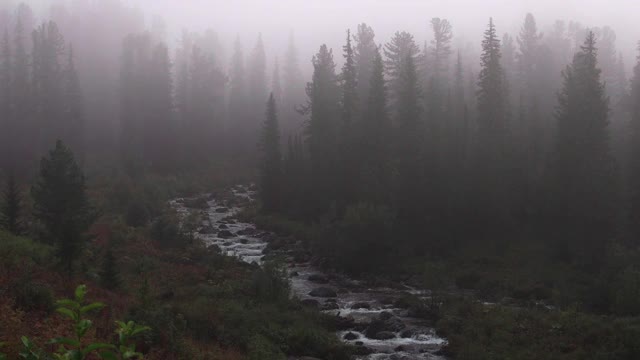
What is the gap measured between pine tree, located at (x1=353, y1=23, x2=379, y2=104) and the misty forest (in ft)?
1.67

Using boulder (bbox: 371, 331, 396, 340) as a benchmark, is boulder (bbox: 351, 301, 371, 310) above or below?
above

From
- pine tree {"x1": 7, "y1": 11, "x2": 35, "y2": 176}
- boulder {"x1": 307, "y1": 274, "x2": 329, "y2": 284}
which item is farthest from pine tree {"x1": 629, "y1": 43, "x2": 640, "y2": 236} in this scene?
pine tree {"x1": 7, "y1": 11, "x2": 35, "y2": 176}

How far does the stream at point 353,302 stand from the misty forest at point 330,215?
0.49 feet

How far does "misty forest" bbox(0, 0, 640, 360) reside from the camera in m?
18.7

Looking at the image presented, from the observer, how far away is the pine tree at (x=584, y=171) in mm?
37000

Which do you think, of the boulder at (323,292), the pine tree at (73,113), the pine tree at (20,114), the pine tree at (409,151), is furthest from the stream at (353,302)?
the pine tree at (73,113)

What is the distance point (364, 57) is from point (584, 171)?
1423 inches

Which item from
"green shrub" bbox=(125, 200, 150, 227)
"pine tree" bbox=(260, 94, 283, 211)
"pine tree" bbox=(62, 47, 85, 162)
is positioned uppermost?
"pine tree" bbox=(62, 47, 85, 162)

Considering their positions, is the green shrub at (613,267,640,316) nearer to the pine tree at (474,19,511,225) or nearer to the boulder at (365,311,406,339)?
the boulder at (365,311,406,339)

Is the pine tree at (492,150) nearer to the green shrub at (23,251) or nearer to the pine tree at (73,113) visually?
the green shrub at (23,251)

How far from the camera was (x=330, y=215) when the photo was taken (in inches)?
1689

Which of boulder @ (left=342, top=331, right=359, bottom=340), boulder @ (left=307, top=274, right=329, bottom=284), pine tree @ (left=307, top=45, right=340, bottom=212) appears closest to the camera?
boulder @ (left=342, top=331, right=359, bottom=340)

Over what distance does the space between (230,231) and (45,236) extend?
23.0 meters

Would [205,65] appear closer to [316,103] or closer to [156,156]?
[156,156]
